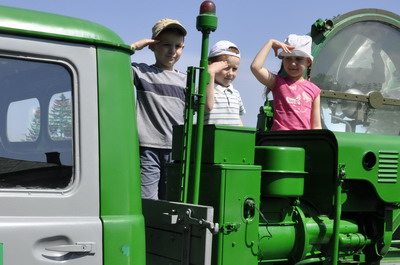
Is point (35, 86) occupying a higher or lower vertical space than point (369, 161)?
higher

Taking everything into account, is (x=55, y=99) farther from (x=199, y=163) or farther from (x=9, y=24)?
(x=199, y=163)

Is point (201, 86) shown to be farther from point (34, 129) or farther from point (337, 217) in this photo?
point (337, 217)

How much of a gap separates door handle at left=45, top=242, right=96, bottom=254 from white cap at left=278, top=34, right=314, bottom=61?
7.42 ft

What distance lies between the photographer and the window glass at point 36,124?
2.15 meters

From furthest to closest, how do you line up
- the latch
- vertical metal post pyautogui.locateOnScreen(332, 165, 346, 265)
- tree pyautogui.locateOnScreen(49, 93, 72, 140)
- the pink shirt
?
1. the pink shirt
2. vertical metal post pyautogui.locateOnScreen(332, 165, 346, 265)
3. the latch
4. tree pyautogui.locateOnScreen(49, 93, 72, 140)

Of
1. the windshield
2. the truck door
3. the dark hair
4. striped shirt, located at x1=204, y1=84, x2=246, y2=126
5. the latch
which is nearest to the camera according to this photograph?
the truck door

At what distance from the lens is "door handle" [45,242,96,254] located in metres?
2.12

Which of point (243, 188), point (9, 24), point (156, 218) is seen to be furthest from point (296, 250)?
point (9, 24)

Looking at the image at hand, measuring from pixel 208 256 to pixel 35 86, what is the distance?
3.16 feet

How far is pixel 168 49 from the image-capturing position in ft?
11.5

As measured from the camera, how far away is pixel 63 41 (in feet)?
7.23

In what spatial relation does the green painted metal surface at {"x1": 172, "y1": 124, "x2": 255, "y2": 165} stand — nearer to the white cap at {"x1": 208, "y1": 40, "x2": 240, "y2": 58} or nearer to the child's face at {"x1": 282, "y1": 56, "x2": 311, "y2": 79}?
the white cap at {"x1": 208, "y1": 40, "x2": 240, "y2": 58}

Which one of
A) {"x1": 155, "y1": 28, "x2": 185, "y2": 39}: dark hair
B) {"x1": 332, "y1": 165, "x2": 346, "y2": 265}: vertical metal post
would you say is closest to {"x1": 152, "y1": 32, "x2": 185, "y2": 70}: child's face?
{"x1": 155, "y1": 28, "x2": 185, "y2": 39}: dark hair

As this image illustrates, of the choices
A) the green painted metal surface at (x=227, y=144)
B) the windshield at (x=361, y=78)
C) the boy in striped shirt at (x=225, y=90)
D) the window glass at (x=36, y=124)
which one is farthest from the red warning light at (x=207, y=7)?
the windshield at (x=361, y=78)
